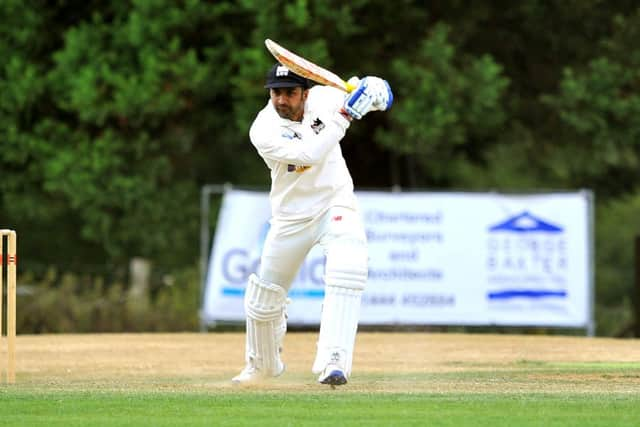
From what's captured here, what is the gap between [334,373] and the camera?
8.14m

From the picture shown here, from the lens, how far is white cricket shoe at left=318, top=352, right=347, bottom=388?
8141 mm

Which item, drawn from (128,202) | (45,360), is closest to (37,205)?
(128,202)

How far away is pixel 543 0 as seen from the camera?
65.3ft

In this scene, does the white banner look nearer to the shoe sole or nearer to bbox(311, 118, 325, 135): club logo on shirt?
bbox(311, 118, 325, 135): club logo on shirt

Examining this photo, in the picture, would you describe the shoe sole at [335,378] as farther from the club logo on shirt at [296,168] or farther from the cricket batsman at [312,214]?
the club logo on shirt at [296,168]

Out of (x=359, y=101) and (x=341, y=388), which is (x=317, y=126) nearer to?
(x=359, y=101)

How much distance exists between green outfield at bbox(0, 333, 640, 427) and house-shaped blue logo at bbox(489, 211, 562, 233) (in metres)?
2.06

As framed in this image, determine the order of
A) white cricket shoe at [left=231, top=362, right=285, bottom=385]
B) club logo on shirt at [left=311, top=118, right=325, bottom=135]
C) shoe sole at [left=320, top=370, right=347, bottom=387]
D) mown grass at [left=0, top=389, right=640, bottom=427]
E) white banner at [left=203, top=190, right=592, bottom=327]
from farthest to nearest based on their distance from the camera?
white banner at [left=203, top=190, right=592, bottom=327], white cricket shoe at [left=231, top=362, right=285, bottom=385], club logo on shirt at [left=311, top=118, right=325, bottom=135], shoe sole at [left=320, top=370, right=347, bottom=387], mown grass at [left=0, top=389, right=640, bottom=427]

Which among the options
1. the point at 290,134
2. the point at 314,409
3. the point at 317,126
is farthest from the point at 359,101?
the point at 314,409

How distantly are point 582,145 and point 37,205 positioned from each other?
7.24m

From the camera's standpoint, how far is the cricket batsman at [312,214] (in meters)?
8.23

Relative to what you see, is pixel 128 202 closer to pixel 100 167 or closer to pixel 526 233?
pixel 100 167

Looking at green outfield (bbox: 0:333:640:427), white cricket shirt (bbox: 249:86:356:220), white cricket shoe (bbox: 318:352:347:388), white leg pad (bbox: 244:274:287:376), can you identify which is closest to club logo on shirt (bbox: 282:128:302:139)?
white cricket shirt (bbox: 249:86:356:220)

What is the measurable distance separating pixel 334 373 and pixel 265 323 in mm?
856
